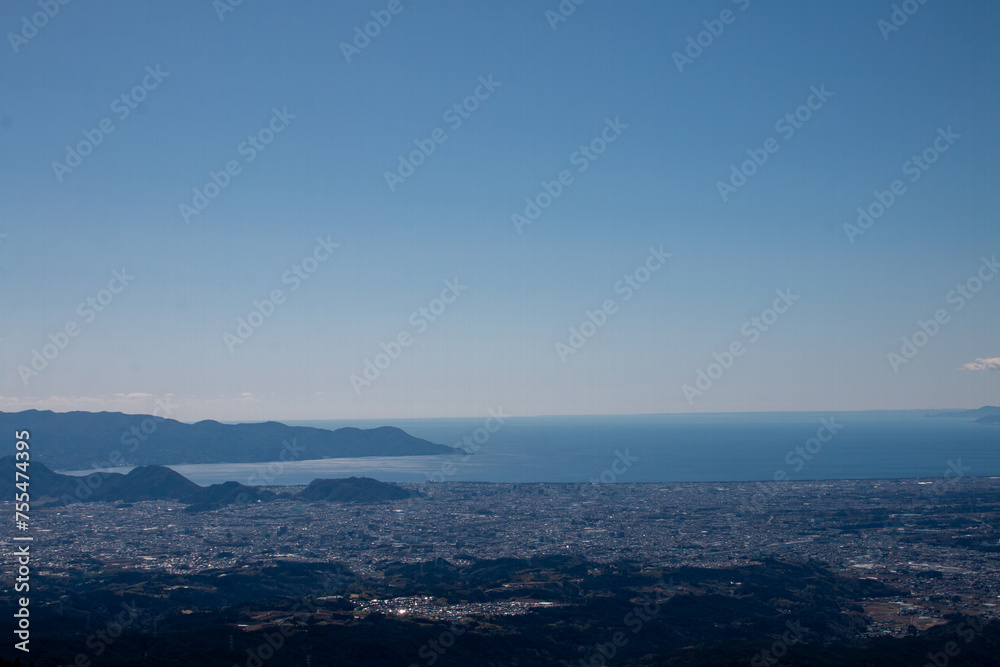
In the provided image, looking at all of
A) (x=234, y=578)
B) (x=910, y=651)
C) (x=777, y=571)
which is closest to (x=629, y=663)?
(x=910, y=651)

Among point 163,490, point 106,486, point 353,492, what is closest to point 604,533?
point 353,492

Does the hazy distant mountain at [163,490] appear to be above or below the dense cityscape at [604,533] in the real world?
above

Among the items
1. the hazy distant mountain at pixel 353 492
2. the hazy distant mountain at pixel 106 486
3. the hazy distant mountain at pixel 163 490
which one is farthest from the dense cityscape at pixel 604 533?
the hazy distant mountain at pixel 106 486

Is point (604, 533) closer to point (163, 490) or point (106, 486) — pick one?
point (163, 490)

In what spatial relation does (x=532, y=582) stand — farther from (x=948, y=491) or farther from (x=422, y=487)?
(x=948, y=491)

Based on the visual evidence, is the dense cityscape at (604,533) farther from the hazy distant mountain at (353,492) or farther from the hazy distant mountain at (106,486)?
the hazy distant mountain at (106,486)

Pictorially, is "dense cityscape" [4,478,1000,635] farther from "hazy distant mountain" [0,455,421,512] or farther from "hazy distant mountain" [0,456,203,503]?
"hazy distant mountain" [0,456,203,503]

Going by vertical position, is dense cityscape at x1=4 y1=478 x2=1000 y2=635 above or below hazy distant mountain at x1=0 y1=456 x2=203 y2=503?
below

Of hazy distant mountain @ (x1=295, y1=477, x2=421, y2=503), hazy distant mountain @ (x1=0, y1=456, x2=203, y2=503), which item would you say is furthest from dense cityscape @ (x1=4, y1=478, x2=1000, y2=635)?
hazy distant mountain @ (x1=0, y1=456, x2=203, y2=503)
